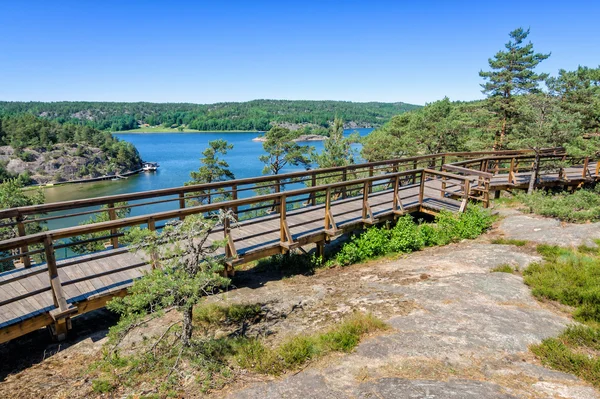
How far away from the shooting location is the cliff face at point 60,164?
8581cm

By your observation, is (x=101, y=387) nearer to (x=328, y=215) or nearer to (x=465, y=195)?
(x=328, y=215)

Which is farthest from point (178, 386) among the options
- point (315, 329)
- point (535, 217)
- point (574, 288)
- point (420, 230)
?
point (535, 217)

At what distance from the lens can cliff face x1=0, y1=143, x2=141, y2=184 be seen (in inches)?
3378

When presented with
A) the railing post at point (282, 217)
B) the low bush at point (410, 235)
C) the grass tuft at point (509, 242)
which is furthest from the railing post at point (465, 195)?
the railing post at point (282, 217)

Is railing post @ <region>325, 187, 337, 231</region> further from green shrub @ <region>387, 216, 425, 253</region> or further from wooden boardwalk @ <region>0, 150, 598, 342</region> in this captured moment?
green shrub @ <region>387, 216, 425, 253</region>

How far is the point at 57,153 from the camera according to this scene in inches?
3656

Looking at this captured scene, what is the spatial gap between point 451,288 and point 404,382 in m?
2.78

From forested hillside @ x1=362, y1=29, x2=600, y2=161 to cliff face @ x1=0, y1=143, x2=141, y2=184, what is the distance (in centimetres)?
7618

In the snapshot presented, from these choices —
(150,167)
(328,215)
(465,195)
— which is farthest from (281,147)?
(150,167)

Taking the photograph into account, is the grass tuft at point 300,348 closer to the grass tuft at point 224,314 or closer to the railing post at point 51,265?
the grass tuft at point 224,314

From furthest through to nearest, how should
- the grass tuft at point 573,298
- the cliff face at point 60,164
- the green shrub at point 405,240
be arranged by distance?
1. the cliff face at point 60,164
2. the green shrub at point 405,240
3. the grass tuft at point 573,298

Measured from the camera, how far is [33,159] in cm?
8975

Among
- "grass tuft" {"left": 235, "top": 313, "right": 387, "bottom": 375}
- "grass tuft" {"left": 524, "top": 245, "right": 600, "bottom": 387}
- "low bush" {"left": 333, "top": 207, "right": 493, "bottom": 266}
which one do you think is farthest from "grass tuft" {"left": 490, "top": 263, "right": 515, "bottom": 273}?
"grass tuft" {"left": 235, "top": 313, "right": 387, "bottom": 375}

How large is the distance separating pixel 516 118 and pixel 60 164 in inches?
3872
